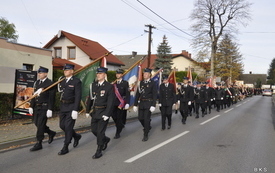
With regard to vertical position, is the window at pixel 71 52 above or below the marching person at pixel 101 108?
above

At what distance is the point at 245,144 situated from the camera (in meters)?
7.41

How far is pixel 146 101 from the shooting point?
26.7 feet

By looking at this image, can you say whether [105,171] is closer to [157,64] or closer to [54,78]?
[54,78]

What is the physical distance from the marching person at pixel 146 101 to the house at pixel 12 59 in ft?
34.2

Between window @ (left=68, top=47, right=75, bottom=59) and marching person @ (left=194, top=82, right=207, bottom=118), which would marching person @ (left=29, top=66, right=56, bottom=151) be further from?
window @ (left=68, top=47, right=75, bottom=59)

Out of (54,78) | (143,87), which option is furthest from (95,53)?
(143,87)

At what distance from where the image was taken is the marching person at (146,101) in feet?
26.1

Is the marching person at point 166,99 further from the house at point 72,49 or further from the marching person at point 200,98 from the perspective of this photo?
the house at point 72,49

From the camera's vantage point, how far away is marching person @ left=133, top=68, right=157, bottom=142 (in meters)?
7.96

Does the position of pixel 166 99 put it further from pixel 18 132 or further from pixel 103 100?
pixel 18 132

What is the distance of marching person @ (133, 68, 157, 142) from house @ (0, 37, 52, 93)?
10.4 m

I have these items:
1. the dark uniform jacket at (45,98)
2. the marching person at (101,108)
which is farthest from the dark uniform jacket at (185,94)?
the dark uniform jacket at (45,98)

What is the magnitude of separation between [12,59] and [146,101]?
37.3 feet

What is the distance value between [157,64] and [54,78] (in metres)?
28.7
